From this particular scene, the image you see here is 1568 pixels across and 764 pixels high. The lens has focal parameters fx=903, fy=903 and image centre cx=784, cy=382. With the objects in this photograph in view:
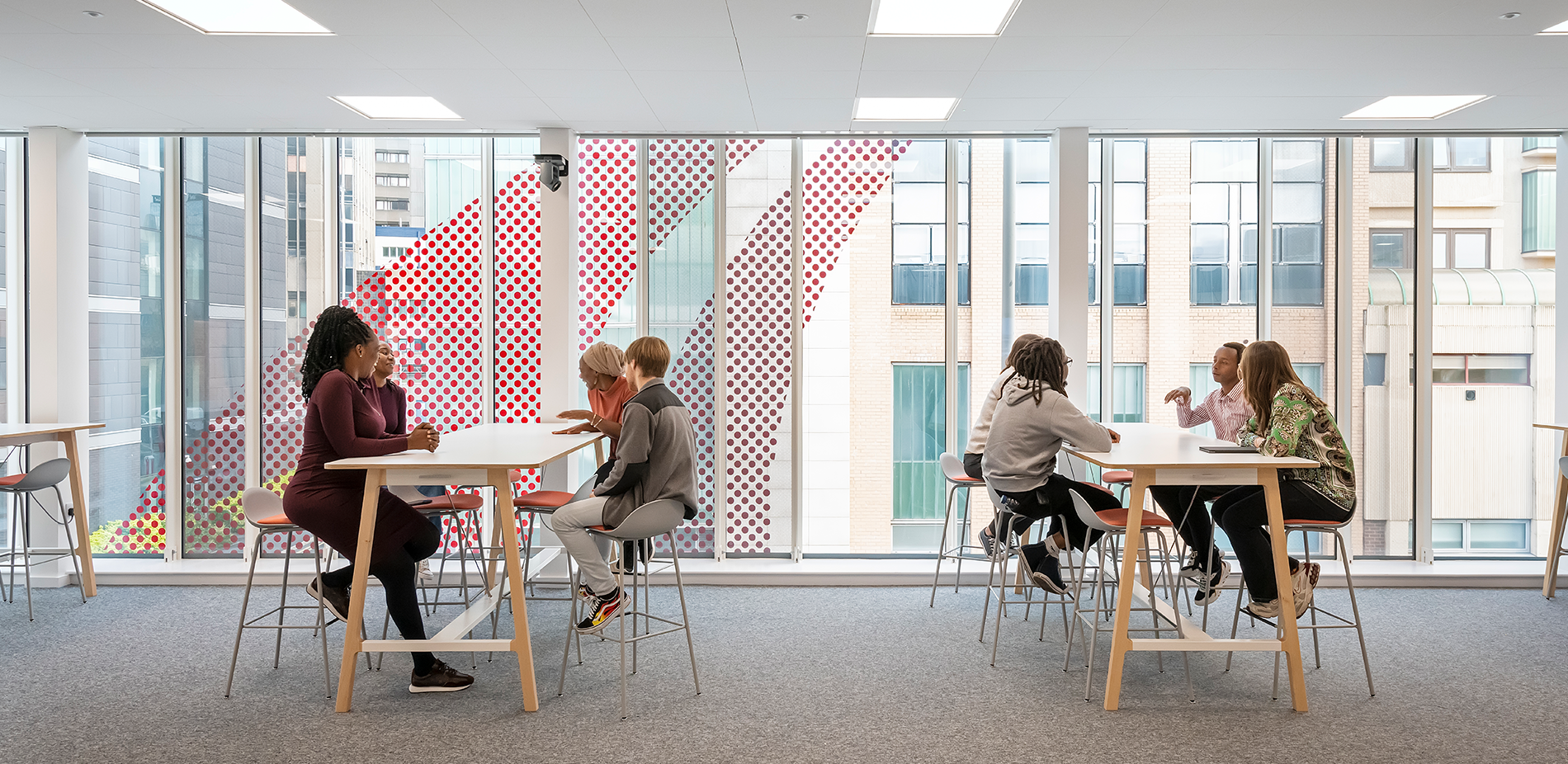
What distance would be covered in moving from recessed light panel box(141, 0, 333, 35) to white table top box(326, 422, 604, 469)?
184cm

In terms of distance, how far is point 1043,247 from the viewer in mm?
5918

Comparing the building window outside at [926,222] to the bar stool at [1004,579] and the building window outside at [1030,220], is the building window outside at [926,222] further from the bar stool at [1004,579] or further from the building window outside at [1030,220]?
the bar stool at [1004,579]

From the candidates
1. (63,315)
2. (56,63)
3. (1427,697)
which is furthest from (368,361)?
(1427,697)

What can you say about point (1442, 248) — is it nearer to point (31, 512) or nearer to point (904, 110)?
point (904, 110)

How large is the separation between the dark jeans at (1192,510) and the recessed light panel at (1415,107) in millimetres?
2515

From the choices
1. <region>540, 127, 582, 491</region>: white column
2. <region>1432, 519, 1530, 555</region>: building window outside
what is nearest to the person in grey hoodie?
<region>540, 127, 582, 491</region>: white column

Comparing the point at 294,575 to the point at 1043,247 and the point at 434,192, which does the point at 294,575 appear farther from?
the point at 1043,247

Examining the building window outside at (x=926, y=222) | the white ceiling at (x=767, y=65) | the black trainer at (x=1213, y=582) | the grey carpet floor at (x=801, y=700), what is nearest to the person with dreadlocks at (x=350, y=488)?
the grey carpet floor at (x=801, y=700)

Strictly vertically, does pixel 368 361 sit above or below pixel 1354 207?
below

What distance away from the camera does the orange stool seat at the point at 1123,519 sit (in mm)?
3580

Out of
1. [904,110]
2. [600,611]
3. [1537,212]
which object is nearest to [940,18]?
[904,110]

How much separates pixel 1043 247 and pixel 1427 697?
3.27 meters

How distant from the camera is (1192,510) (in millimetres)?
4164

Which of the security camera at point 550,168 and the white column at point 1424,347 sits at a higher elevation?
the security camera at point 550,168
